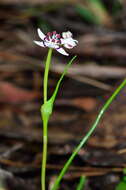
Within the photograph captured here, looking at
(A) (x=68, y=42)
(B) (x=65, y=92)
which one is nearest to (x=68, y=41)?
(A) (x=68, y=42)

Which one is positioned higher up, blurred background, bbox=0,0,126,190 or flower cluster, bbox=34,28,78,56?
blurred background, bbox=0,0,126,190

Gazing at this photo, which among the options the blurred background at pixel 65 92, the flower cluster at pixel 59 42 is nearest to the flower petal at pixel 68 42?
the flower cluster at pixel 59 42

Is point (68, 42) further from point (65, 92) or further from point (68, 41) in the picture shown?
point (65, 92)

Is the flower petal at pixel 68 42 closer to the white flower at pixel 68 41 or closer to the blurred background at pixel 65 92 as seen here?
the white flower at pixel 68 41

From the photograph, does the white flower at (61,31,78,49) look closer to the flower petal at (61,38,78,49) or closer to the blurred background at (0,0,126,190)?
the flower petal at (61,38,78,49)

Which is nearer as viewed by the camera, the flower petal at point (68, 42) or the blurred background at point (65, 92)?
the flower petal at point (68, 42)

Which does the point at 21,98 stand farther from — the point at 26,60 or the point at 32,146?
the point at 32,146

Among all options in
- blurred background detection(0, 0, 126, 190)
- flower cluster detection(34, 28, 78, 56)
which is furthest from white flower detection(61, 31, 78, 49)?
blurred background detection(0, 0, 126, 190)

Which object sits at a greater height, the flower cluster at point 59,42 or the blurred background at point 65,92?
the blurred background at point 65,92

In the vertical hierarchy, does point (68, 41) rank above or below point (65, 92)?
below
